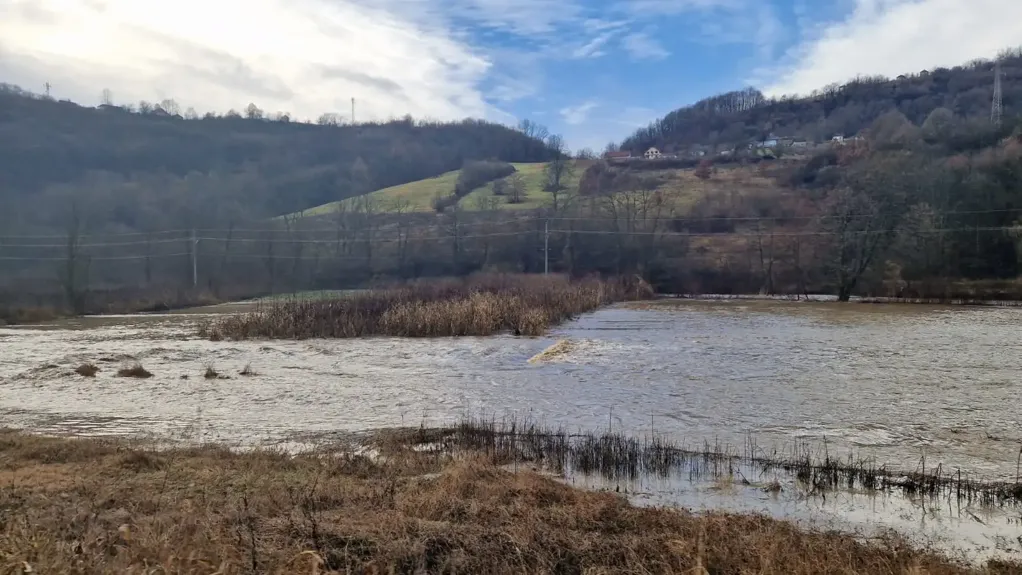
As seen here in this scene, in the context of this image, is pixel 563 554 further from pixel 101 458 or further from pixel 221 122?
pixel 221 122

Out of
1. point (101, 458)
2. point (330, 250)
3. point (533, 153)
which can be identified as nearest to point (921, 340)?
point (101, 458)

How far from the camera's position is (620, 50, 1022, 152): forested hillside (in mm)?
130125

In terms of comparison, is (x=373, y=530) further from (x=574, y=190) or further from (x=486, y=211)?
(x=574, y=190)

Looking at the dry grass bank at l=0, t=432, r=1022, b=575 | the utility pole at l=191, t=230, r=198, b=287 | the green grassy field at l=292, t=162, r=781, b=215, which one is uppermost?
the green grassy field at l=292, t=162, r=781, b=215

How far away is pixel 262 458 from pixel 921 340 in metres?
25.2

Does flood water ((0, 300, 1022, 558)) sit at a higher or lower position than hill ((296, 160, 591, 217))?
lower

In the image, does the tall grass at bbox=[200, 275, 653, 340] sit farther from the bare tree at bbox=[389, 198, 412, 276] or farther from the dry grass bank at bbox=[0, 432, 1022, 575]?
the bare tree at bbox=[389, 198, 412, 276]

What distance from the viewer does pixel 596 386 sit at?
1819cm

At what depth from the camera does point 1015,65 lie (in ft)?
437

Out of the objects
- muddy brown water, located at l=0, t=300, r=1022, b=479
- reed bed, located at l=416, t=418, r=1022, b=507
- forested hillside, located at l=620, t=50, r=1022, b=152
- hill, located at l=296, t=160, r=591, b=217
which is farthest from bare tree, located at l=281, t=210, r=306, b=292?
forested hillside, located at l=620, t=50, r=1022, b=152

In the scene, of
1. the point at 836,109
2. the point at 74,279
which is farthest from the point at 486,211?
the point at 836,109

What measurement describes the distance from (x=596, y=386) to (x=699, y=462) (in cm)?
773

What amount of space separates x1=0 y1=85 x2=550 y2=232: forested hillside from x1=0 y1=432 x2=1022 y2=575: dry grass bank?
79151mm

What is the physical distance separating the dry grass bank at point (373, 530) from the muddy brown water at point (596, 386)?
4285 millimetres
